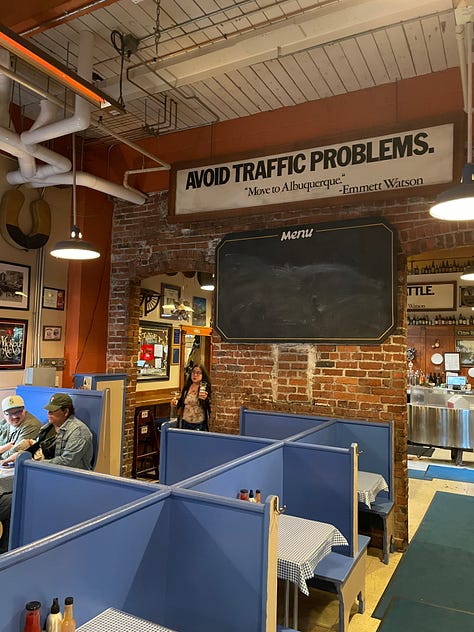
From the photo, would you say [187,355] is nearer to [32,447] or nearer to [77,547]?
[32,447]

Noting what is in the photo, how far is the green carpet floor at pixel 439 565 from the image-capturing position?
3578 millimetres

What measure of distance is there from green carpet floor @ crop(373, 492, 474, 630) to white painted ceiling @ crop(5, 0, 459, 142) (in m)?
4.12

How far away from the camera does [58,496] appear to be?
252 centimetres

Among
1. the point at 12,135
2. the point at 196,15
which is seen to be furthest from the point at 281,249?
the point at 12,135

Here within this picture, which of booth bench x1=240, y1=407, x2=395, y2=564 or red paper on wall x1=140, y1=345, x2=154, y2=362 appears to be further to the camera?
Result: red paper on wall x1=140, y1=345, x2=154, y2=362

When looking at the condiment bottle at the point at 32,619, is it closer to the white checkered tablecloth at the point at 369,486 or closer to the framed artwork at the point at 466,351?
the white checkered tablecloth at the point at 369,486

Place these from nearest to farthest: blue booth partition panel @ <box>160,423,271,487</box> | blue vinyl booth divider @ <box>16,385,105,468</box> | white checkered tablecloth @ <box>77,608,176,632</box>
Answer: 1. white checkered tablecloth @ <box>77,608,176,632</box>
2. blue booth partition panel @ <box>160,423,271,487</box>
3. blue vinyl booth divider @ <box>16,385,105,468</box>

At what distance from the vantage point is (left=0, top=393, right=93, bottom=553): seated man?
13.1ft

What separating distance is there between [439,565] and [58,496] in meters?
3.33

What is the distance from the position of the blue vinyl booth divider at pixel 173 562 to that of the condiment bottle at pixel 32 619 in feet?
0.37

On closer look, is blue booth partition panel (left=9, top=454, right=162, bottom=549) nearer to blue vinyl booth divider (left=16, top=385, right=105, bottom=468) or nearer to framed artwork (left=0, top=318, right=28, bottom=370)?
blue vinyl booth divider (left=16, top=385, right=105, bottom=468)

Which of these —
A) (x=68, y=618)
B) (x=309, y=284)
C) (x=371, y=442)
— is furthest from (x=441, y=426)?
(x=68, y=618)

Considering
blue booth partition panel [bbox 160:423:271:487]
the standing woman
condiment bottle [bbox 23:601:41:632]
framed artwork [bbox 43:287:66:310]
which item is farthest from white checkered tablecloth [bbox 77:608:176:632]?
framed artwork [bbox 43:287:66:310]

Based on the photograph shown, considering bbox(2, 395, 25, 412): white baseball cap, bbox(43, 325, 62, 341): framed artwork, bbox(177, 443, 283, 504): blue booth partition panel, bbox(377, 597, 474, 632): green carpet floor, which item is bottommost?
bbox(377, 597, 474, 632): green carpet floor
